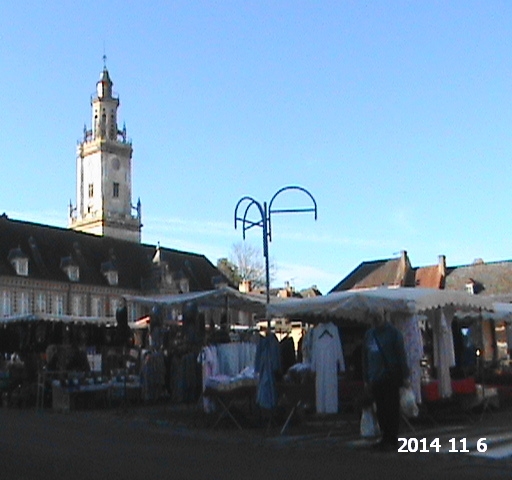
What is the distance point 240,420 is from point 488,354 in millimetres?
10355

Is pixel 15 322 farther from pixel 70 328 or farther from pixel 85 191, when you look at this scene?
pixel 85 191

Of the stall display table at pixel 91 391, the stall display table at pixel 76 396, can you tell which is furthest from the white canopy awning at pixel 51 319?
the stall display table at pixel 76 396

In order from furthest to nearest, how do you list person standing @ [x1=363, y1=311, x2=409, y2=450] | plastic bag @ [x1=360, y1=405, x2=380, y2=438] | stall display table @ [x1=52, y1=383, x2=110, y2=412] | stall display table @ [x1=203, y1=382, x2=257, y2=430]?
stall display table @ [x1=52, y1=383, x2=110, y2=412], stall display table @ [x1=203, y1=382, x2=257, y2=430], plastic bag @ [x1=360, y1=405, x2=380, y2=438], person standing @ [x1=363, y1=311, x2=409, y2=450]

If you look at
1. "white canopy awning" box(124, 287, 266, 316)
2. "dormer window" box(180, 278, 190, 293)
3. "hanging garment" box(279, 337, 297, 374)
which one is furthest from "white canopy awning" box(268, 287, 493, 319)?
"dormer window" box(180, 278, 190, 293)

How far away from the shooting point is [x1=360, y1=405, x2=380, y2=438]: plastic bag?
11234 mm

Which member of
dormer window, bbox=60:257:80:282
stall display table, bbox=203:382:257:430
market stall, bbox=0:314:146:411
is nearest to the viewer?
stall display table, bbox=203:382:257:430

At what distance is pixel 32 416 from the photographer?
17.7 metres

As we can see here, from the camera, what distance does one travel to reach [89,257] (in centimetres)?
6762

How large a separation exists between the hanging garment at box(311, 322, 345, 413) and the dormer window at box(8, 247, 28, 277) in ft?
165

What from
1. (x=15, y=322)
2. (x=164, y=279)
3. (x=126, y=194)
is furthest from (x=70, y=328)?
(x=126, y=194)

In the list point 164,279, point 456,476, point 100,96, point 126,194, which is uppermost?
point 100,96

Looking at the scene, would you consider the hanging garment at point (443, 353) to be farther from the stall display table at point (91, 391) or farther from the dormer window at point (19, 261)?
the dormer window at point (19, 261)

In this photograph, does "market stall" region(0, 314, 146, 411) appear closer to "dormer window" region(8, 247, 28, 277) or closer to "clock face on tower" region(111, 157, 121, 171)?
"dormer window" region(8, 247, 28, 277)

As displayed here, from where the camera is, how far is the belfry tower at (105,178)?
85.8 metres
